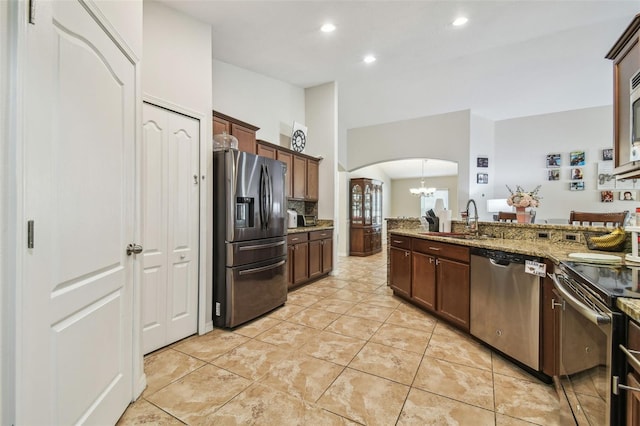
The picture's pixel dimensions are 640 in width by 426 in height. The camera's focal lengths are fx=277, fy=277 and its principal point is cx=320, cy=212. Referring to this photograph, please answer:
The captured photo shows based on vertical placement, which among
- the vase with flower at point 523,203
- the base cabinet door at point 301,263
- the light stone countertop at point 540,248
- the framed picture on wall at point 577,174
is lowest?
the base cabinet door at point 301,263

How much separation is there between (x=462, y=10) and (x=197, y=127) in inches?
117

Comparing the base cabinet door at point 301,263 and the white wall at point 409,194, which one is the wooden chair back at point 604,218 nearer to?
the base cabinet door at point 301,263

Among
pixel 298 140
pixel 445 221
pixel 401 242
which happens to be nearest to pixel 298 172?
pixel 298 140

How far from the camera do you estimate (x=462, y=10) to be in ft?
9.47

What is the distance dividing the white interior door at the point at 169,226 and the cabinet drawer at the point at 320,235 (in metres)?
2.01

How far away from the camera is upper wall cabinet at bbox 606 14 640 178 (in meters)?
1.62

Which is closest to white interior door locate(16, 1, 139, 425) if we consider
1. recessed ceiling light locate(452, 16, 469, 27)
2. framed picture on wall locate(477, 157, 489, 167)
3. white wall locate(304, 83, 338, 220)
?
recessed ceiling light locate(452, 16, 469, 27)

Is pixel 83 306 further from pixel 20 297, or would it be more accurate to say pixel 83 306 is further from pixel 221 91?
pixel 221 91

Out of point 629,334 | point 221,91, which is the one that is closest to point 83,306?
point 629,334

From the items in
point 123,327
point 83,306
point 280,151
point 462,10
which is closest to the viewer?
point 83,306

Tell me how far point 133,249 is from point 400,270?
2.93m

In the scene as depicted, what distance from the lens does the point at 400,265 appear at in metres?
3.56

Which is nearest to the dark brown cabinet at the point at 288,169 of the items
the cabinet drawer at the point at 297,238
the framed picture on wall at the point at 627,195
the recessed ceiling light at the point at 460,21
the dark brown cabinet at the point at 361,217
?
the cabinet drawer at the point at 297,238

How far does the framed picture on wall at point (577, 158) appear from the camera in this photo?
5652 mm
